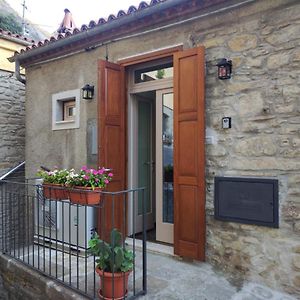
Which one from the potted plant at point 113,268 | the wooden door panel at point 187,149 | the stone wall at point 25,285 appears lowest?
the stone wall at point 25,285

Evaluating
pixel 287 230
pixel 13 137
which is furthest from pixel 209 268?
pixel 13 137

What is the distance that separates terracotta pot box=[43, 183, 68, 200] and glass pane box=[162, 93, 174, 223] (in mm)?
1459

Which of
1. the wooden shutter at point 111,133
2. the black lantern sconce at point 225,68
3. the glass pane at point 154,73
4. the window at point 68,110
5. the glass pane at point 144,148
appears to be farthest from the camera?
the window at point 68,110

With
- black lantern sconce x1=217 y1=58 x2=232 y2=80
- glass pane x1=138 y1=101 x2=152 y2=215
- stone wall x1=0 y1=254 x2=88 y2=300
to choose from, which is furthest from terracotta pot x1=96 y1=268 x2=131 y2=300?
black lantern sconce x1=217 y1=58 x2=232 y2=80

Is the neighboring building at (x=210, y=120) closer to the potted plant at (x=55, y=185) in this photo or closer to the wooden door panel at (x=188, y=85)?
the wooden door panel at (x=188, y=85)

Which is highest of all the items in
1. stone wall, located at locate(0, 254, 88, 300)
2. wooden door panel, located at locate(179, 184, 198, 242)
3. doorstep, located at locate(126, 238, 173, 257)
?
wooden door panel, located at locate(179, 184, 198, 242)

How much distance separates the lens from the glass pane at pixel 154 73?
4373 millimetres

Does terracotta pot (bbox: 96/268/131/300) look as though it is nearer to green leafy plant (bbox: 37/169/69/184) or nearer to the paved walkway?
the paved walkway

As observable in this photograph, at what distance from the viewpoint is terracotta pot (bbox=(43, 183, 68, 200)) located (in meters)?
3.77

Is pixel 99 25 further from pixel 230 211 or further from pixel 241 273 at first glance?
pixel 241 273

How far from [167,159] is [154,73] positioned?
1.31 meters

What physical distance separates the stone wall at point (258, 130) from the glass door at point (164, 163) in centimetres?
86

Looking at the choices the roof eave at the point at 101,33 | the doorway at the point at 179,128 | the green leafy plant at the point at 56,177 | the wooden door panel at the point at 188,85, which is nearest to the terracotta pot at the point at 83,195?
the green leafy plant at the point at 56,177

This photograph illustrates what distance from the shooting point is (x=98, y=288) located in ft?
10.6
